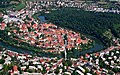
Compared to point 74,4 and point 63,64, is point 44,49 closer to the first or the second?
point 63,64

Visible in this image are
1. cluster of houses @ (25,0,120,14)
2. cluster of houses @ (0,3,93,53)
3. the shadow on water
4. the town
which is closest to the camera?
the town

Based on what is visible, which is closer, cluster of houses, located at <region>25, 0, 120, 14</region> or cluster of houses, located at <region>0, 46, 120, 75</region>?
cluster of houses, located at <region>0, 46, 120, 75</region>

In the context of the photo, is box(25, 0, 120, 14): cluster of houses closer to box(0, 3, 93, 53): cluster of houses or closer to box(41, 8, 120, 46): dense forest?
box(41, 8, 120, 46): dense forest

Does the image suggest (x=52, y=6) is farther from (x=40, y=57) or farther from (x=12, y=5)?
(x=40, y=57)

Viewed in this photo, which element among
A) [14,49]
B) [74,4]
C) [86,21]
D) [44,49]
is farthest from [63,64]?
[74,4]

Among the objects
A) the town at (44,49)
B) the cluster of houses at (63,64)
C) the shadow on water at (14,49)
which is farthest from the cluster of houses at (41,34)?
the cluster of houses at (63,64)

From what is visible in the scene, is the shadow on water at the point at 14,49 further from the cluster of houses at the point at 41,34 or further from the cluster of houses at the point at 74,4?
the cluster of houses at the point at 74,4

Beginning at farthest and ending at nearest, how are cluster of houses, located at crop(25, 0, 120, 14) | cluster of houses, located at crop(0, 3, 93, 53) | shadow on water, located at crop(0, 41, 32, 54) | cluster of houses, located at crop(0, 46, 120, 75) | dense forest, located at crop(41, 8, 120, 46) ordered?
cluster of houses, located at crop(25, 0, 120, 14)
dense forest, located at crop(41, 8, 120, 46)
cluster of houses, located at crop(0, 3, 93, 53)
shadow on water, located at crop(0, 41, 32, 54)
cluster of houses, located at crop(0, 46, 120, 75)

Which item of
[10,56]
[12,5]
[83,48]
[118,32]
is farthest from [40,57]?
[12,5]

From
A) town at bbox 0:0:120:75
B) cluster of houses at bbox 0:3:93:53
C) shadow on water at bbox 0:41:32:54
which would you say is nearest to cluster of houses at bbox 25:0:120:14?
town at bbox 0:0:120:75
